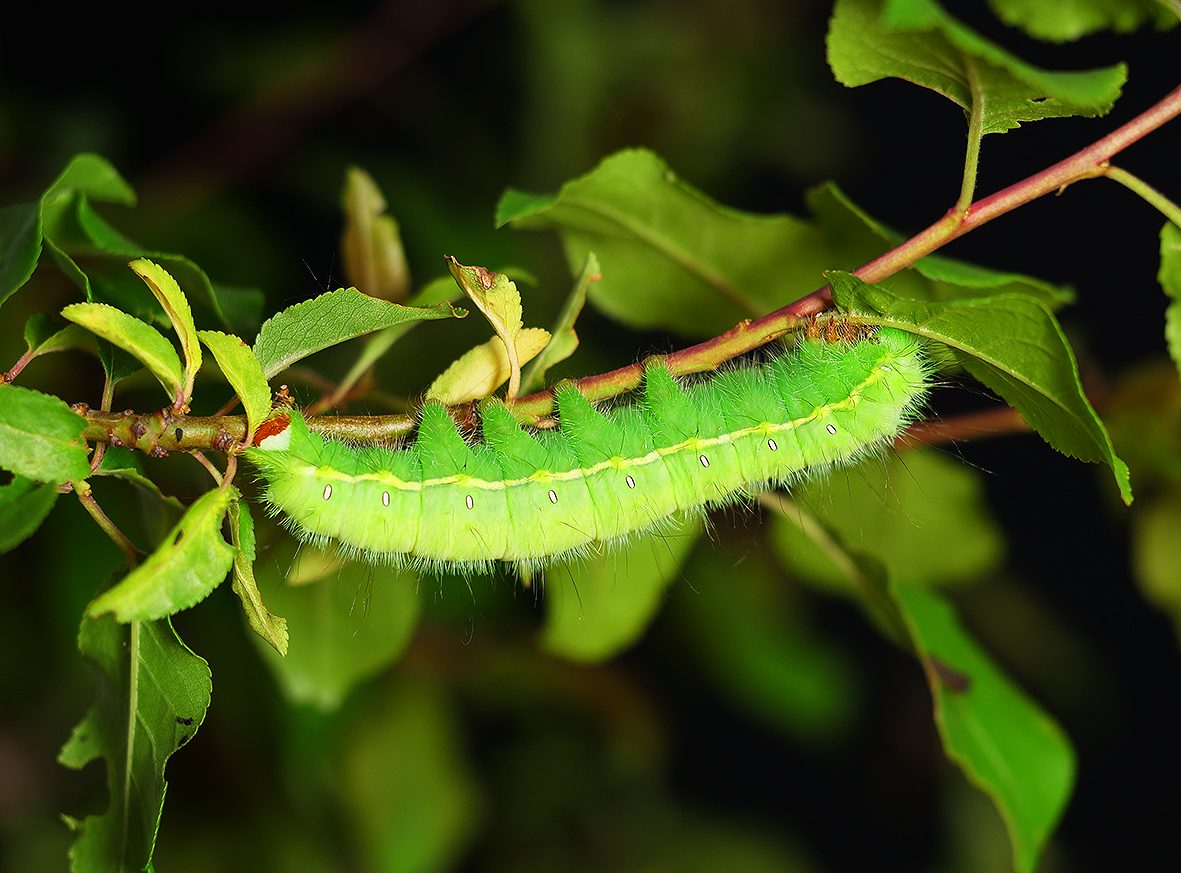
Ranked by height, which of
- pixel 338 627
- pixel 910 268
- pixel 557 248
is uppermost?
pixel 910 268

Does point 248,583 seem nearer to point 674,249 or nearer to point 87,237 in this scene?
point 87,237

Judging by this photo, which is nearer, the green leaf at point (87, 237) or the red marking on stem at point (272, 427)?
the red marking on stem at point (272, 427)

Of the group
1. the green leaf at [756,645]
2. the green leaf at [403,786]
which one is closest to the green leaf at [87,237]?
the green leaf at [403,786]

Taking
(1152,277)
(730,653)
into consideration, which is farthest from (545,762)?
(1152,277)

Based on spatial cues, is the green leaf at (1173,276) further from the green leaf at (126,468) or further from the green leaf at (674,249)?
the green leaf at (126,468)

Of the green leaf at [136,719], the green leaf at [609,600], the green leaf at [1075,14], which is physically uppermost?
the green leaf at [1075,14]

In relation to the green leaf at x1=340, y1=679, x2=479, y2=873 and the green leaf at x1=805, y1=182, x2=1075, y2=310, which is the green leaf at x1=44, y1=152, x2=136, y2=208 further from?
the green leaf at x1=340, y1=679, x2=479, y2=873

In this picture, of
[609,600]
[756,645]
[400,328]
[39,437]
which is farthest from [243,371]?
[756,645]
